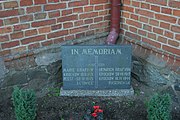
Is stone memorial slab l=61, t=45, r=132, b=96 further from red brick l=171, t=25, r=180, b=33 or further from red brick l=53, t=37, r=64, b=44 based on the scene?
red brick l=171, t=25, r=180, b=33

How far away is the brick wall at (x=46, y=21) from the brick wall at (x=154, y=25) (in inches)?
12.8

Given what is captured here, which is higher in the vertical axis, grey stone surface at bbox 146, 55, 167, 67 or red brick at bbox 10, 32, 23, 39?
red brick at bbox 10, 32, 23, 39

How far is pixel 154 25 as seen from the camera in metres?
3.02

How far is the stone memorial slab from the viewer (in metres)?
3.02

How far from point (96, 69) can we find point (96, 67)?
0.08ft

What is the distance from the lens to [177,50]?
2832mm

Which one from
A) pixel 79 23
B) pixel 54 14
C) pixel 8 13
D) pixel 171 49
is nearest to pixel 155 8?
pixel 171 49

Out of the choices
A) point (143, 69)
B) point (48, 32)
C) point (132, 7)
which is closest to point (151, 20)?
point (132, 7)

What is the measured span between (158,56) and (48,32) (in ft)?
4.40

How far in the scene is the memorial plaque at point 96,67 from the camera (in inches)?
119

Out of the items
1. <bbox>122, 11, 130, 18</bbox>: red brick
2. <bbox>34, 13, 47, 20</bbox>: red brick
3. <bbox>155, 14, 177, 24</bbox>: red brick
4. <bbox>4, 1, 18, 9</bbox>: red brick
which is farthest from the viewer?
<bbox>122, 11, 130, 18</bbox>: red brick

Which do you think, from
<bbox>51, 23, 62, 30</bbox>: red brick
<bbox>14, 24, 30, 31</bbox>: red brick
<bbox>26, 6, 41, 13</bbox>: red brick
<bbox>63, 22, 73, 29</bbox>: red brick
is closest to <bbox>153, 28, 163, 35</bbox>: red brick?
<bbox>63, 22, 73, 29</bbox>: red brick

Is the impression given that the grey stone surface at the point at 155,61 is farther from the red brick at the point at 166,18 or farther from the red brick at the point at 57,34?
the red brick at the point at 57,34

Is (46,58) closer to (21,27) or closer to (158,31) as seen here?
(21,27)
